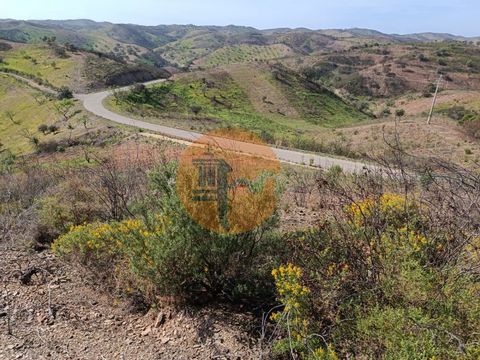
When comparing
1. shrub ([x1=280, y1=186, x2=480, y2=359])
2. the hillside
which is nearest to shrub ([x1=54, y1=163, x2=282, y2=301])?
→ shrub ([x1=280, y1=186, x2=480, y2=359])

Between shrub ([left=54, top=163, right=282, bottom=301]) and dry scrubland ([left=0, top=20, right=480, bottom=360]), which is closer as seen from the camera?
dry scrubland ([left=0, top=20, right=480, bottom=360])

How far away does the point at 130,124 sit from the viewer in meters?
29.0

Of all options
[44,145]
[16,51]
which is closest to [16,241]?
[44,145]

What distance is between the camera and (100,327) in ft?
16.1

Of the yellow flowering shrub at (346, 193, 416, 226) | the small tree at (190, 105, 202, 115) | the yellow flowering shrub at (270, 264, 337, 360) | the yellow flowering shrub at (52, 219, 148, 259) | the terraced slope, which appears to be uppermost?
the yellow flowering shrub at (346, 193, 416, 226)

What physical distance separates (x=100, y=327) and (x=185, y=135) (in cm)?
2112

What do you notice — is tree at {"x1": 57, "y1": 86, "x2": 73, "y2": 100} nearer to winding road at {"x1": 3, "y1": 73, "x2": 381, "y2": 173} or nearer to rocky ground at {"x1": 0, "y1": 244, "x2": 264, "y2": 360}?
winding road at {"x1": 3, "y1": 73, "x2": 381, "y2": 173}

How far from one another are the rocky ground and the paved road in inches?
210

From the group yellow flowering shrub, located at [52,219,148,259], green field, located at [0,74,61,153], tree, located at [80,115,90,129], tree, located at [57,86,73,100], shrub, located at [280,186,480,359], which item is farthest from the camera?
tree, located at [57,86,73,100]

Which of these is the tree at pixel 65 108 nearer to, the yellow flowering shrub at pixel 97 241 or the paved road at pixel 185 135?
the paved road at pixel 185 135

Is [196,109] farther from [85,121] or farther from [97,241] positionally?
[97,241]

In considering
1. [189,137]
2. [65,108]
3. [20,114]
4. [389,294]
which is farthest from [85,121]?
[389,294]

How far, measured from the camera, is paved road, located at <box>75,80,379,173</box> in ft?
62.9

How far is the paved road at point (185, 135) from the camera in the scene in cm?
1916
